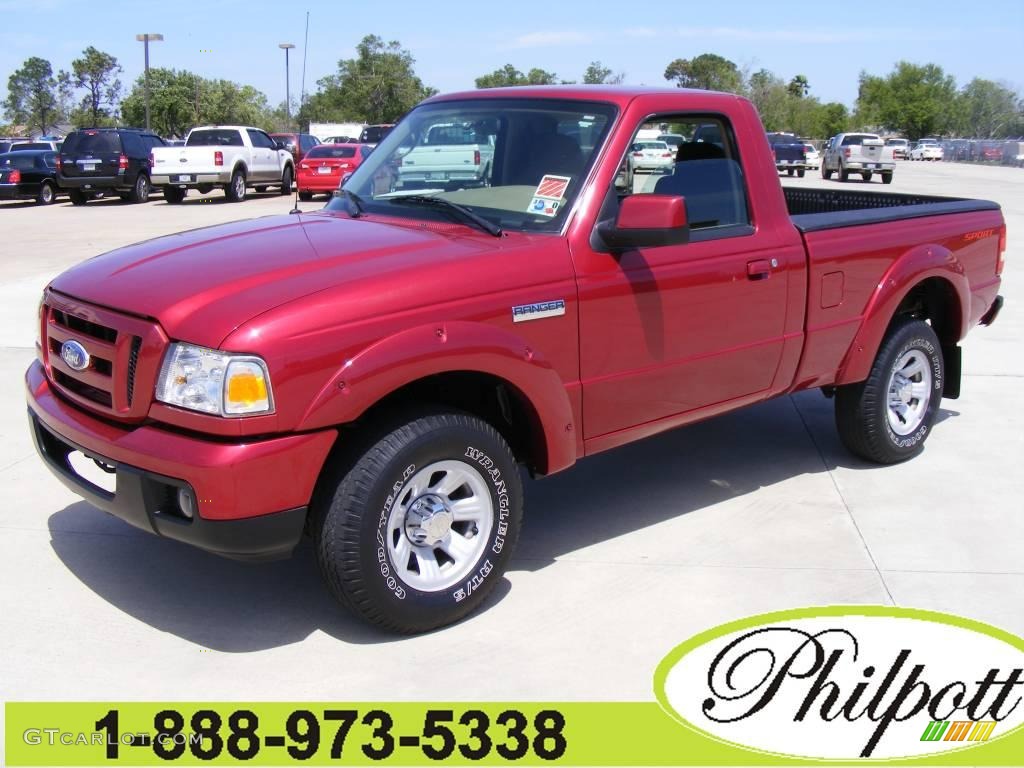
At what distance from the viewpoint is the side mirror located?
12.9 ft

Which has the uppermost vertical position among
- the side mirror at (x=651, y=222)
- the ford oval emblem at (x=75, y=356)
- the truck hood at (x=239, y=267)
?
the side mirror at (x=651, y=222)

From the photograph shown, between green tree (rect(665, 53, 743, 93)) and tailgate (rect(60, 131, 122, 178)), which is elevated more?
green tree (rect(665, 53, 743, 93))

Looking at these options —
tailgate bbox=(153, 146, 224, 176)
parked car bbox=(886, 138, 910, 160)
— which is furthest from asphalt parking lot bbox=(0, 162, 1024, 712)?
parked car bbox=(886, 138, 910, 160)

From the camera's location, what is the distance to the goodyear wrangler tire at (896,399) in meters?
5.56

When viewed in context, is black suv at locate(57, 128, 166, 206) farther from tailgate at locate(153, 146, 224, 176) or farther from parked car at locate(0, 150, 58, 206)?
tailgate at locate(153, 146, 224, 176)

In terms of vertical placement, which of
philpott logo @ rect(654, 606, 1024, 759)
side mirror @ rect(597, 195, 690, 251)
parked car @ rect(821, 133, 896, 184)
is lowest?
philpott logo @ rect(654, 606, 1024, 759)

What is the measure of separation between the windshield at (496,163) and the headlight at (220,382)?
1.33 meters

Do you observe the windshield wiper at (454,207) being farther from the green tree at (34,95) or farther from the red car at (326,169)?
the green tree at (34,95)

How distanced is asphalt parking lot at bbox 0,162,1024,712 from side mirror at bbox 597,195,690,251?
138 cm

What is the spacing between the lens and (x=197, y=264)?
12.5 ft

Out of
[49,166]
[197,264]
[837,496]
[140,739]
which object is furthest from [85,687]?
[49,166]

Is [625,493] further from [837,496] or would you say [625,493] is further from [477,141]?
[477,141]

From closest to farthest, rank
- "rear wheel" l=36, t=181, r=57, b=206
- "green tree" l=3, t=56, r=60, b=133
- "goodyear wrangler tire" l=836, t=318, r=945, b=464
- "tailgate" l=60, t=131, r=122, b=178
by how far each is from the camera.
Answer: "goodyear wrangler tire" l=836, t=318, r=945, b=464, "tailgate" l=60, t=131, r=122, b=178, "rear wheel" l=36, t=181, r=57, b=206, "green tree" l=3, t=56, r=60, b=133

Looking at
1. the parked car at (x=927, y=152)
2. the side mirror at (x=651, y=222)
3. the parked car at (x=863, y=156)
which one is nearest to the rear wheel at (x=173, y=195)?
the parked car at (x=863, y=156)
